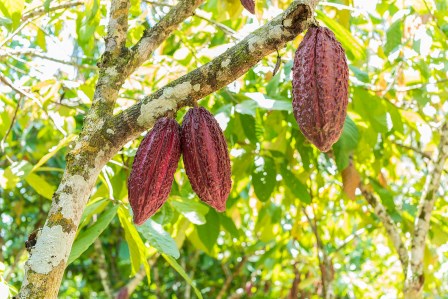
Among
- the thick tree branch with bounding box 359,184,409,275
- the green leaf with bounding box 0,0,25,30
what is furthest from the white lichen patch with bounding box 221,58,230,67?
the thick tree branch with bounding box 359,184,409,275

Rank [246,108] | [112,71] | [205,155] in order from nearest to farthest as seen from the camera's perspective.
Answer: [205,155]
[112,71]
[246,108]

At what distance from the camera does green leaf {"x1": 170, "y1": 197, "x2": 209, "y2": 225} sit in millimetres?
1985

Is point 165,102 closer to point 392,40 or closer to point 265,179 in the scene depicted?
point 265,179

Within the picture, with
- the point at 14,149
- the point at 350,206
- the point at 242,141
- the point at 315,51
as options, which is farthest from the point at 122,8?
the point at 14,149

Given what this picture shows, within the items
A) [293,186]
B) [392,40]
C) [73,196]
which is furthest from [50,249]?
[392,40]

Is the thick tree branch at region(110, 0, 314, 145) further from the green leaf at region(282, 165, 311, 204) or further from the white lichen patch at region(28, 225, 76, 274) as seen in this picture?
the green leaf at region(282, 165, 311, 204)

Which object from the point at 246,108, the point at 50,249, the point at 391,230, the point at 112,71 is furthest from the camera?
the point at 391,230

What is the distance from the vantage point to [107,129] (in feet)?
4.07

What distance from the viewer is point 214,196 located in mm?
1304

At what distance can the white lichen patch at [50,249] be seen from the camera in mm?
1127

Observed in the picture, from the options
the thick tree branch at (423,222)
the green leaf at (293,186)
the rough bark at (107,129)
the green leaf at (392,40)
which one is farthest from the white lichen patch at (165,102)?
the thick tree branch at (423,222)

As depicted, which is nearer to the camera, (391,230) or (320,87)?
(320,87)

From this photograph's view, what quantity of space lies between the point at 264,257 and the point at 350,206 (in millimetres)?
708

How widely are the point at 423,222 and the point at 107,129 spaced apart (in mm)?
1885
